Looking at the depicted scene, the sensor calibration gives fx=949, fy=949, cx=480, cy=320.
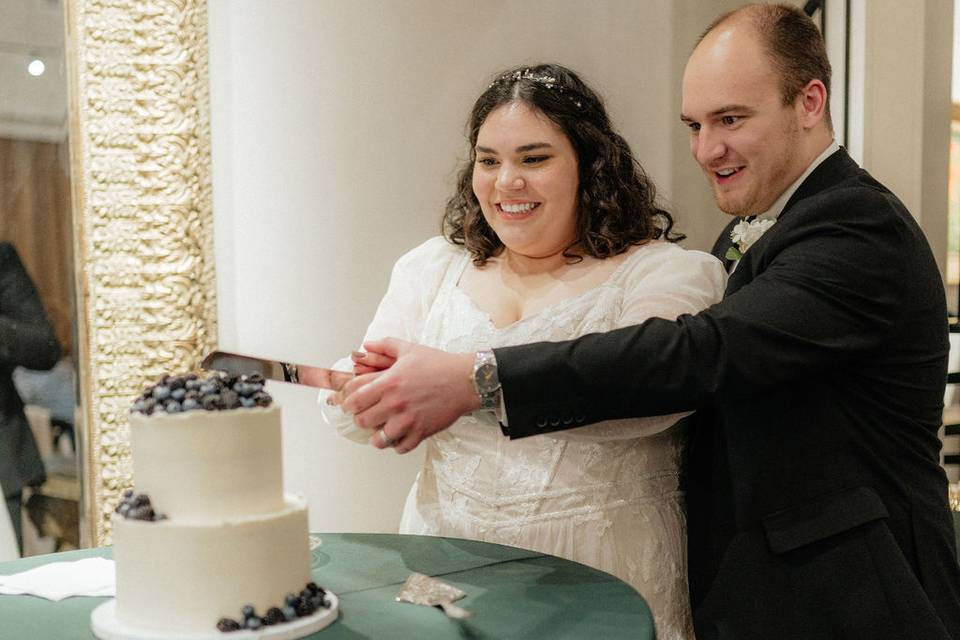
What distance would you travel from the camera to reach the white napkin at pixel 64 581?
1.70m

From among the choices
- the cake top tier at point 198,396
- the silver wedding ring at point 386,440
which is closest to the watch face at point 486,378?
the silver wedding ring at point 386,440

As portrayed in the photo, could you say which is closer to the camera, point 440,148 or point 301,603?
point 301,603

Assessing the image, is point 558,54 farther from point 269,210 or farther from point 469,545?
point 469,545

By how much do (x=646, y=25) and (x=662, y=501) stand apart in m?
2.07

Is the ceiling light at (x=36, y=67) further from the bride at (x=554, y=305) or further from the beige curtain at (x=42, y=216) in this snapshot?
the bride at (x=554, y=305)

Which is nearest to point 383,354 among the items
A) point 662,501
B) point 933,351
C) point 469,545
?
point 469,545

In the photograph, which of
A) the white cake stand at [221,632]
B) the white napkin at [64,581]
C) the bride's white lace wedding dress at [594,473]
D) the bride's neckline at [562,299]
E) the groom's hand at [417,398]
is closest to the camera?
the white cake stand at [221,632]

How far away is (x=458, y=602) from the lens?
1612mm

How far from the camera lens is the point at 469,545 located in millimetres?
1978

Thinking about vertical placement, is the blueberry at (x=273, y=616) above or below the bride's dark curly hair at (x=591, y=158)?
below

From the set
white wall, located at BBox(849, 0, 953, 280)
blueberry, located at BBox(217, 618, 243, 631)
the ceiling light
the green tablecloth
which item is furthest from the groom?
the ceiling light

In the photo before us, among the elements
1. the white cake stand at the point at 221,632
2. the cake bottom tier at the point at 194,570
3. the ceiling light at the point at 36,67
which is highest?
the ceiling light at the point at 36,67

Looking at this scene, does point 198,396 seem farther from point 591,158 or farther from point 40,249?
point 40,249

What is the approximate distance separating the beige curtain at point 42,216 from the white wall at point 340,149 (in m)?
0.47
